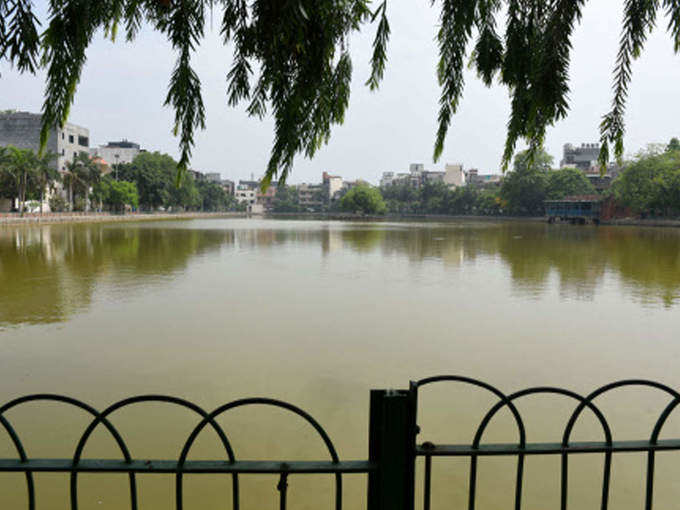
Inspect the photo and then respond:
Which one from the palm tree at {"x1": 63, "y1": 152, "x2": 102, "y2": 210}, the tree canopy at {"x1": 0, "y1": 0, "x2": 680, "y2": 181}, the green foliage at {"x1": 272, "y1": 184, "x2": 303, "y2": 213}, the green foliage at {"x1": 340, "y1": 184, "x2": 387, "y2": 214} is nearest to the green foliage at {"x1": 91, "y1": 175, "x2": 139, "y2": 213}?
the palm tree at {"x1": 63, "y1": 152, "x2": 102, "y2": 210}

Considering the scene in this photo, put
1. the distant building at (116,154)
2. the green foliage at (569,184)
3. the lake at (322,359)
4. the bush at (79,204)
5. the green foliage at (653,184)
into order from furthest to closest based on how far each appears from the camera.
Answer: the distant building at (116,154), the green foliage at (569,184), the bush at (79,204), the green foliage at (653,184), the lake at (322,359)

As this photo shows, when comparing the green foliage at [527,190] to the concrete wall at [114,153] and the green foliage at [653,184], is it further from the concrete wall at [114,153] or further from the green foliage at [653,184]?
the concrete wall at [114,153]

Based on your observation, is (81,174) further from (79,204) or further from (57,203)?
(79,204)

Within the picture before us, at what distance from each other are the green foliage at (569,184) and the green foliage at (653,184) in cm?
1581

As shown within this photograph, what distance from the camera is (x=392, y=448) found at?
1.67m

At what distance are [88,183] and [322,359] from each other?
6447 cm

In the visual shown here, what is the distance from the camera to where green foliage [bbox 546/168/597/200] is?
3263 inches

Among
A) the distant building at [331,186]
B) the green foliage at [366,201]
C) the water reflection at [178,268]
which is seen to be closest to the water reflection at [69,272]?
the water reflection at [178,268]

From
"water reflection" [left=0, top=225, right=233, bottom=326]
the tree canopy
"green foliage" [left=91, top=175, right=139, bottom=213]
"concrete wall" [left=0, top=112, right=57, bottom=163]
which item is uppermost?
"concrete wall" [left=0, top=112, right=57, bottom=163]

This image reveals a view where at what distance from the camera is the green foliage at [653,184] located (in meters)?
59.1

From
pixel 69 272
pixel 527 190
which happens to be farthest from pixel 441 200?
pixel 69 272

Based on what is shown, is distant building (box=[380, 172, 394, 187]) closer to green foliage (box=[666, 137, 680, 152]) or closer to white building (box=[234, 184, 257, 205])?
white building (box=[234, 184, 257, 205])

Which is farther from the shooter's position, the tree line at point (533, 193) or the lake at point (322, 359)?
the tree line at point (533, 193)

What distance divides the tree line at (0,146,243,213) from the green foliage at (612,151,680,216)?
52.5 meters
